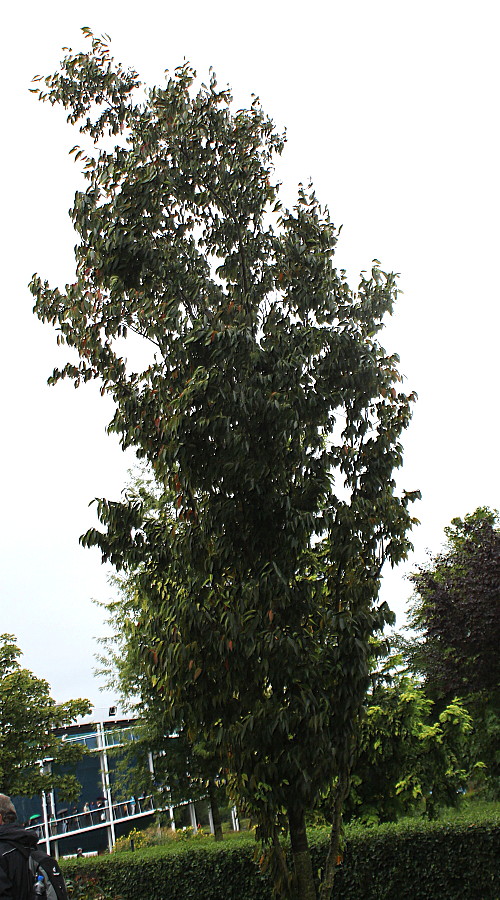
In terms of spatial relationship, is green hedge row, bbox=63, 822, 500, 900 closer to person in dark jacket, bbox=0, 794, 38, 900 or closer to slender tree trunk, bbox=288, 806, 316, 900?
slender tree trunk, bbox=288, 806, 316, 900

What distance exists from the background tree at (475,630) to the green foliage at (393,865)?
239 inches

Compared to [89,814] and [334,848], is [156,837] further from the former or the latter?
[334,848]

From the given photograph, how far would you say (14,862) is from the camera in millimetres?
4395

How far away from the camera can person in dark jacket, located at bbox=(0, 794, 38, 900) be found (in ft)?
14.2

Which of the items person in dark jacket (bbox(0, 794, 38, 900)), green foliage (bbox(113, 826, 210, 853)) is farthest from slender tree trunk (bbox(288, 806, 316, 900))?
green foliage (bbox(113, 826, 210, 853))

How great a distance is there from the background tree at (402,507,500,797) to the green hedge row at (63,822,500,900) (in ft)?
21.3

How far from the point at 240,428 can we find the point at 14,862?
3.66m

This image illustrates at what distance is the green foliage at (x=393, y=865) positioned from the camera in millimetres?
8414

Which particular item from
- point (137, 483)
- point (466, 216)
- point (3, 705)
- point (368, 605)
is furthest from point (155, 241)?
point (3, 705)

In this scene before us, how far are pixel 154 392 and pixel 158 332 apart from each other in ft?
2.00

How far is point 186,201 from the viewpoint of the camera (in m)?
7.70


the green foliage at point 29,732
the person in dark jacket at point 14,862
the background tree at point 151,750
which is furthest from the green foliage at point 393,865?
the green foliage at point 29,732

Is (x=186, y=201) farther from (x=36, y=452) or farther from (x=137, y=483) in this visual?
(x=36, y=452)

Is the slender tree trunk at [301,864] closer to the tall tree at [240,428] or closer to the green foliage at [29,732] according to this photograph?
the tall tree at [240,428]
